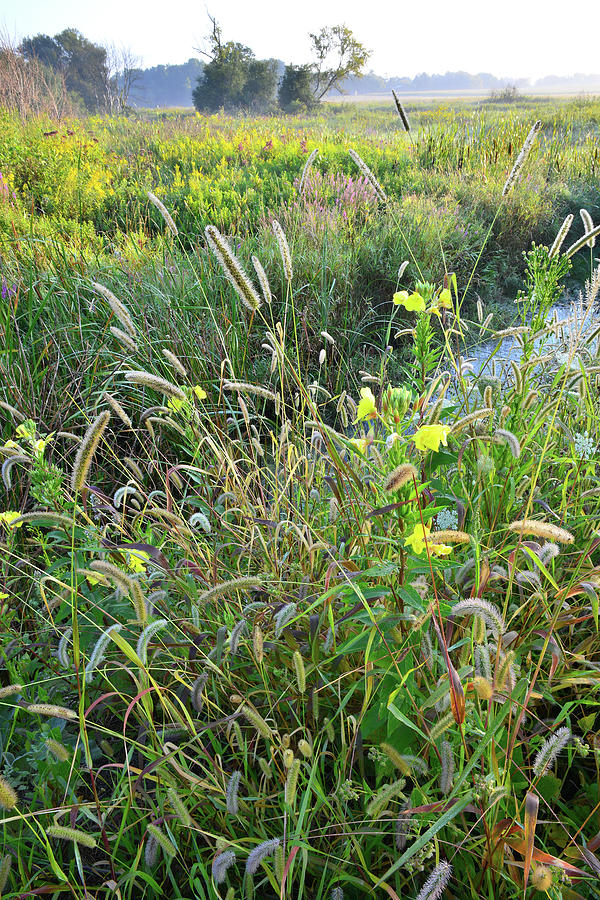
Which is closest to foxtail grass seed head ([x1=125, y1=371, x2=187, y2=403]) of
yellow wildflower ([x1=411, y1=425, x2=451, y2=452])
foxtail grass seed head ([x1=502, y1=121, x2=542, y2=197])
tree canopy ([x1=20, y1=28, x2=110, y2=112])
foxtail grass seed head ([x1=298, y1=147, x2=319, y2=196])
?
yellow wildflower ([x1=411, y1=425, x2=451, y2=452])

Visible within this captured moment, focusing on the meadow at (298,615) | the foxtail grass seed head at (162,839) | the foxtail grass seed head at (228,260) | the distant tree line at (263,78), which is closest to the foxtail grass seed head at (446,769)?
the meadow at (298,615)

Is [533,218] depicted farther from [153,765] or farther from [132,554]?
[153,765]

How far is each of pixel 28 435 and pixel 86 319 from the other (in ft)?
7.43

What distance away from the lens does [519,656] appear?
1306 mm

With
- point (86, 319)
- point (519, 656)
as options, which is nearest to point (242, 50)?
point (86, 319)

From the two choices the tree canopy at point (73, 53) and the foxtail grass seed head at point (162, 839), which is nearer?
the foxtail grass seed head at point (162, 839)

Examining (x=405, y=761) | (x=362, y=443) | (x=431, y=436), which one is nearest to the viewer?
(x=405, y=761)

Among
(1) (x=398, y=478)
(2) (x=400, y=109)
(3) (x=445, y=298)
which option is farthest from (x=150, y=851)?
(2) (x=400, y=109)

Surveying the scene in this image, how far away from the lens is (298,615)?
121 cm

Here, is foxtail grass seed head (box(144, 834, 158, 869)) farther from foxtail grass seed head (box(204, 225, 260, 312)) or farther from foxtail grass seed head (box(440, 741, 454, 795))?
foxtail grass seed head (box(204, 225, 260, 312))

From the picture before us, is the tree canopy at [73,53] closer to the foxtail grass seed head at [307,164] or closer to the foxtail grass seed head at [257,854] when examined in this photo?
the foxtail grass seed head at [307,164]

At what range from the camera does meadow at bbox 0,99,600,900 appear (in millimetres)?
1013

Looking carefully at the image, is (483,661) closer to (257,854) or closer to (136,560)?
(257,854)

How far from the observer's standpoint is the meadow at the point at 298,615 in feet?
3.32
